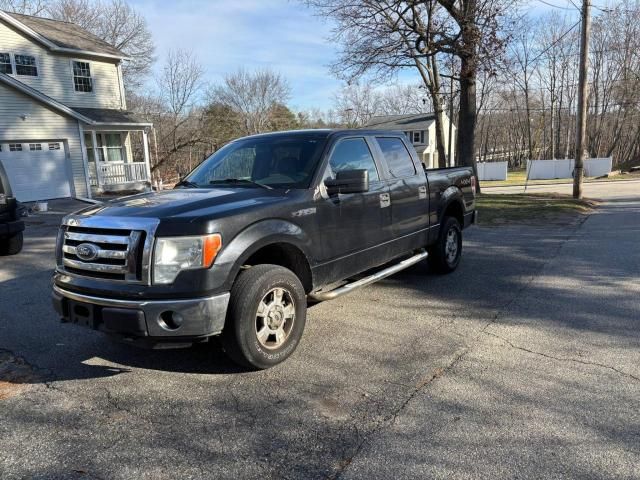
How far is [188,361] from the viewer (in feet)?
13.2

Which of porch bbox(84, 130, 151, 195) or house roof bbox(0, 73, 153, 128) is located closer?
house roof bbox(0, 73, 153, 128)

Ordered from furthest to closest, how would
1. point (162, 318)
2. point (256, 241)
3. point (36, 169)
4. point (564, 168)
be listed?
point (564, 168), point (36, 169), point (256, 241), point (162, 318)

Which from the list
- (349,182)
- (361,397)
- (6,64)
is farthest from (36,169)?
(361,397)

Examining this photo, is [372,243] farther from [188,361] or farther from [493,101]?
[493,101]

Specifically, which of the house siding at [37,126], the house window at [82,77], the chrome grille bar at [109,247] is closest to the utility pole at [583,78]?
the chrome grille bar at [109,247]

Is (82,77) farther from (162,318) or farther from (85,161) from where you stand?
(162,318)

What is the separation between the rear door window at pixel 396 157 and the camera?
550 cm

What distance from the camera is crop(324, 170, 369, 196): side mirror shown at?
426 cm

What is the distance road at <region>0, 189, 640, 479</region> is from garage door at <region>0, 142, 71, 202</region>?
48.0 feet

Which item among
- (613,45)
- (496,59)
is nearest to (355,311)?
(496,59)

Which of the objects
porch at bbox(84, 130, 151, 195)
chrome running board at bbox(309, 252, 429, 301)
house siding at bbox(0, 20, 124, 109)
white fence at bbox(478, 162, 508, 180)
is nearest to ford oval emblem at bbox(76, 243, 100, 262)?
chrome running board at bbox(309, 252, 429, 301)

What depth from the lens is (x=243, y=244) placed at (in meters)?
3.57

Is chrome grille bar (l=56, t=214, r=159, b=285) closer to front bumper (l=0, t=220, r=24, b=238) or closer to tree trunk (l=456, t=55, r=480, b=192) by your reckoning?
front bumper (l=0, t=220, r=24, b=238)

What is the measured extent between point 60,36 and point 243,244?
23.7 meters
